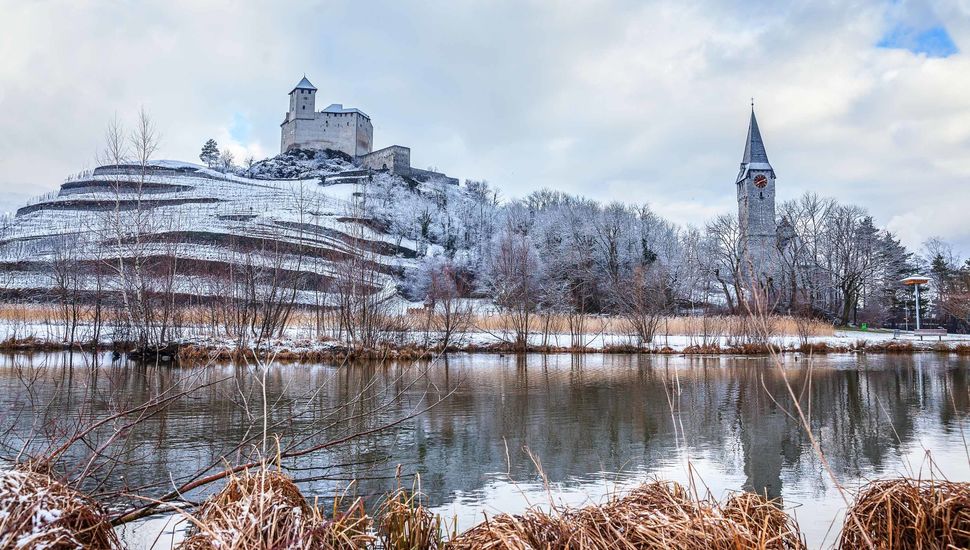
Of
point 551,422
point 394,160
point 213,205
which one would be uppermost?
point 394,160

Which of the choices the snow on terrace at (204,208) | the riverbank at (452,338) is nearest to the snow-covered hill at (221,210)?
the snow on terrace at (204,208)

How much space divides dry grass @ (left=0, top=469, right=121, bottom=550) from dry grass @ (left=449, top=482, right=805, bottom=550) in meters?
1.59

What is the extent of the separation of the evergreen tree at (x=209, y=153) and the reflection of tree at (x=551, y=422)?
99.2 m

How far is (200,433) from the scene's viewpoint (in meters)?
8.10

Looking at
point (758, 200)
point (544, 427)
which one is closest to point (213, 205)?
point (758, 200)

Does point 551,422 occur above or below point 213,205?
below

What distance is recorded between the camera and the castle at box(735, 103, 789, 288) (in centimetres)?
5178

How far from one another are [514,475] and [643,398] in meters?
6.31

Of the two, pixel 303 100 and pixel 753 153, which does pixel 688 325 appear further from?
pixel 303 100

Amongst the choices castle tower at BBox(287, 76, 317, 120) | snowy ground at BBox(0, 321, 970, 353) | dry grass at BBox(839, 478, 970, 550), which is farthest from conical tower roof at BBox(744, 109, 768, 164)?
castle tower at BBox(287, 76, 317, 120)

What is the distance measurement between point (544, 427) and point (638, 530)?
6.28 metres

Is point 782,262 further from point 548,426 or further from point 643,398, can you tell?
point 548,426

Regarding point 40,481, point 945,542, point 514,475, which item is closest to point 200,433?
point 514,475

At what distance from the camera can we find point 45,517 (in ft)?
7.19
